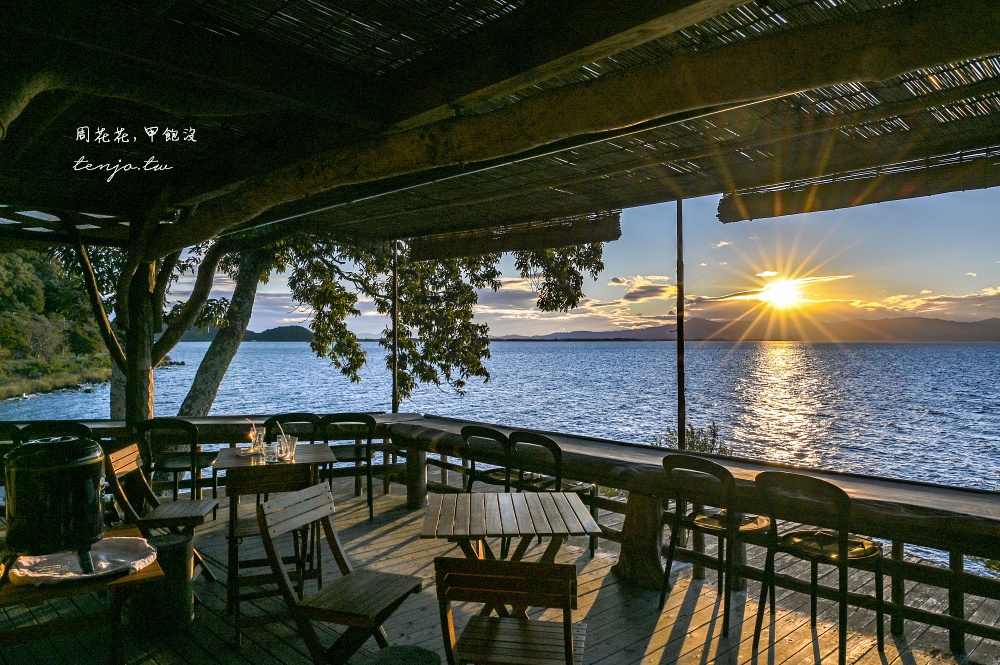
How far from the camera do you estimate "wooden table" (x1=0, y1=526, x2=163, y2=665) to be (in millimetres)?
1804

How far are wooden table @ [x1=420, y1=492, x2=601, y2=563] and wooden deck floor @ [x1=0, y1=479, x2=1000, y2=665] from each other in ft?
2.40

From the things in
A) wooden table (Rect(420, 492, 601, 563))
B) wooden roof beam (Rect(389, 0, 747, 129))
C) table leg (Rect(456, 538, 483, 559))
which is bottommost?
table leg (Rect(456, 538, 483, 559))

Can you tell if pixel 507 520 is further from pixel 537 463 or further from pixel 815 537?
pixel 537 463

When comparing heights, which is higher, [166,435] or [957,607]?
[166,435]

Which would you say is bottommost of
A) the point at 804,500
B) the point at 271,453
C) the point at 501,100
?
the point at 804,500

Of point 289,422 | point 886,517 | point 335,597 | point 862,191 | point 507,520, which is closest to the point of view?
point 335,597

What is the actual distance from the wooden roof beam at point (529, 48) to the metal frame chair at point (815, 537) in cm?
204

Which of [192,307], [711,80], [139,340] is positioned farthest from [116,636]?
[192,307]

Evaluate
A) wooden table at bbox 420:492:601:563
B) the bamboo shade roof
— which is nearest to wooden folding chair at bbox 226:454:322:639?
wooden table at bbox 420:492:601:563

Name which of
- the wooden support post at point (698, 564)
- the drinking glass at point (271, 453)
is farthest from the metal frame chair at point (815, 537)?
the drinking glass at point (271, 453)

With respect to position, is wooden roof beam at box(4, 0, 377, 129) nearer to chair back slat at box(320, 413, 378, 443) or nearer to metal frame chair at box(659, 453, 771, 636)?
metal frame chair at box(659, 453, 771, 636)

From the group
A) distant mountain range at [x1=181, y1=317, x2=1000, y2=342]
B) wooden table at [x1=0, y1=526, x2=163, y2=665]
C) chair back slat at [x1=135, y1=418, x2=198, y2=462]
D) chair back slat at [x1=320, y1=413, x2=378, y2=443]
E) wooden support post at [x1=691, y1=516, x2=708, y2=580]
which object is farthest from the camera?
distant mountain range at [x1=181, y1=317, x2=1000, y2=342]

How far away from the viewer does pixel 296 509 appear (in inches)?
108

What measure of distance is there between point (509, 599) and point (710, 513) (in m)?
2.49
